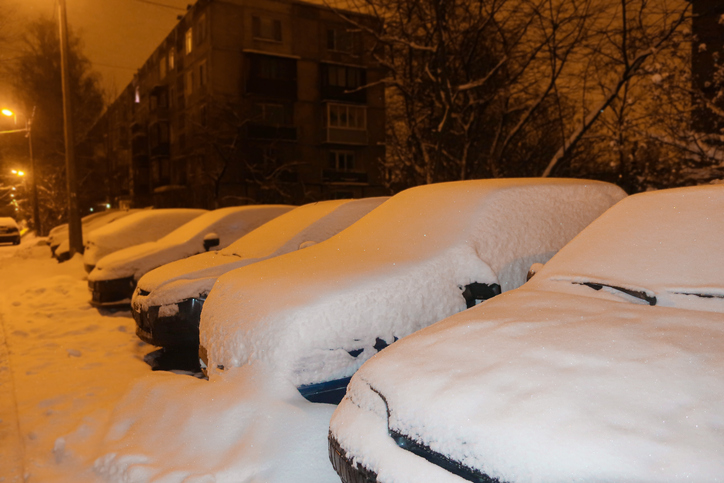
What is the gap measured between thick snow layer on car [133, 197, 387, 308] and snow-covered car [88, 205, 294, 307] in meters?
1.05

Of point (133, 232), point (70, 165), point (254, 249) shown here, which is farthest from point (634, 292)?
point (70, 165)

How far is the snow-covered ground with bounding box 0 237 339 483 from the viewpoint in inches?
99.3

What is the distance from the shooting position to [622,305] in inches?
87.6

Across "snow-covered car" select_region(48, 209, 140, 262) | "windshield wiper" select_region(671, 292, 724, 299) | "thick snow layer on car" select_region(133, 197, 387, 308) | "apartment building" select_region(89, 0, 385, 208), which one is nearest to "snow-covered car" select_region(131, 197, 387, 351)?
"thick snow layer on car" select_region(133, 197, 387, 308)

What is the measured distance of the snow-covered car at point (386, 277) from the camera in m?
2.79

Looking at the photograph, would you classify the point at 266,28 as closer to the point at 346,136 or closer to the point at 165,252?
the point at 346,136

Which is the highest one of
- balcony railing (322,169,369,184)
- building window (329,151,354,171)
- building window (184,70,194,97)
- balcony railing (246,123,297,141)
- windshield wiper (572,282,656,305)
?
building window (184,70,194,97)

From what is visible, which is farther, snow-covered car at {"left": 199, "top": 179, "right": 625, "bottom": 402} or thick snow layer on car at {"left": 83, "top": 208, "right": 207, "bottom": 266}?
thick snow layer on car at {"left": 83, "top": 208, "right": 207, "bottom": 266}

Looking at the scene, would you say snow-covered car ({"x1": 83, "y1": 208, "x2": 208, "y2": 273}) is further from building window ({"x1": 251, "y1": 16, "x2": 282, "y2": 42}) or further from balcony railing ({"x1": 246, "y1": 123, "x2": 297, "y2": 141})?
building window ({"x1": 251, "y1": 16, "x2": 282, "y2": 42})

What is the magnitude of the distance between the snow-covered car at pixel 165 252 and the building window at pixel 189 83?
2687 centimetres

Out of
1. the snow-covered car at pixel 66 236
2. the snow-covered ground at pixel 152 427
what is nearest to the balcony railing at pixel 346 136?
the snow-covered car at pixel 66 236

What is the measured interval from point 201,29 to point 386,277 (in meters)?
30.8

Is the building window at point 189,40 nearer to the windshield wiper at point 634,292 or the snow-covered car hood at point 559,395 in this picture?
the windshield wiper at point 634,292

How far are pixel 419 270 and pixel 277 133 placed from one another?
26.4m
